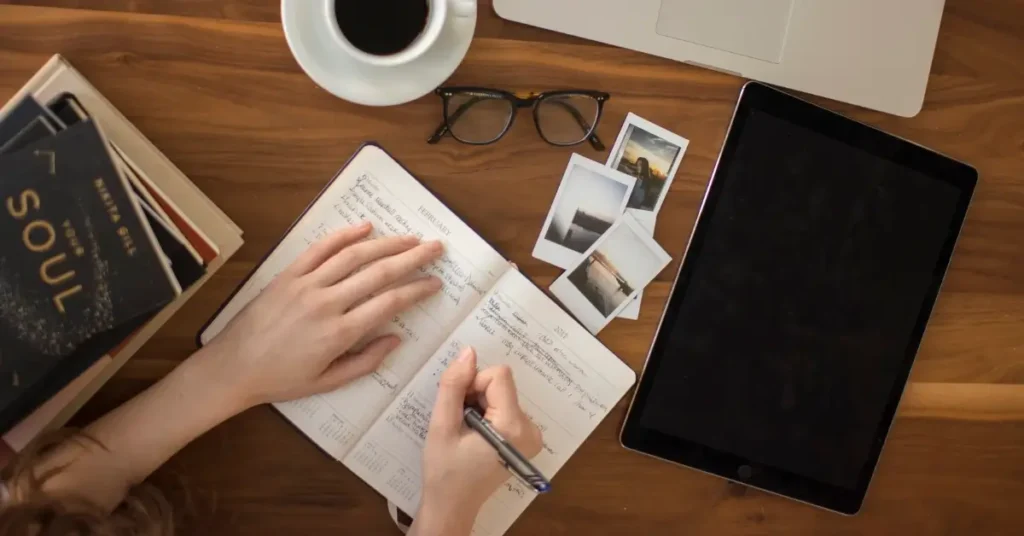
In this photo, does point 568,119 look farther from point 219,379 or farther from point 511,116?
point 219,379

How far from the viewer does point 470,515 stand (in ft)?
2.30

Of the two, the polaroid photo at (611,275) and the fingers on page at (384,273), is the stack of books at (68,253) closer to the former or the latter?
the fingers on page at (384,273)

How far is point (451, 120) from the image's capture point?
72 cm

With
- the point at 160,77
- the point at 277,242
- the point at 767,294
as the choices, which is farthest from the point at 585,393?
the point at 160,77

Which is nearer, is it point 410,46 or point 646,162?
point 410,46

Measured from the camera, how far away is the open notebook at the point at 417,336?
0.72 metres

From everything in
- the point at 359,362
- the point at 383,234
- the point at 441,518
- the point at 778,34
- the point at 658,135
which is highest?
the point at 778,34

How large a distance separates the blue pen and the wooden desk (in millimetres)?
123

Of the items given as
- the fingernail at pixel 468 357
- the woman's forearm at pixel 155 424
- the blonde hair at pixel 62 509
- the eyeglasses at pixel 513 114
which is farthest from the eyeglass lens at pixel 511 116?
the blonde hair at pixel 62 509

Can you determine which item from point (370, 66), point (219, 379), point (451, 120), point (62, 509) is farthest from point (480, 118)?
point (62, 509)

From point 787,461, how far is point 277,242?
1.85 feet

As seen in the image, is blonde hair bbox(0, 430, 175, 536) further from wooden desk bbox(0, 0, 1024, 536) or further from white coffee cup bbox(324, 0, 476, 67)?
white coffee cup bbox(324, 0, 476, 67)

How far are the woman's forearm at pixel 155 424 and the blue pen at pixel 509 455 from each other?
210mm

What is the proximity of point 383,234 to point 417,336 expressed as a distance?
0.34 ft
